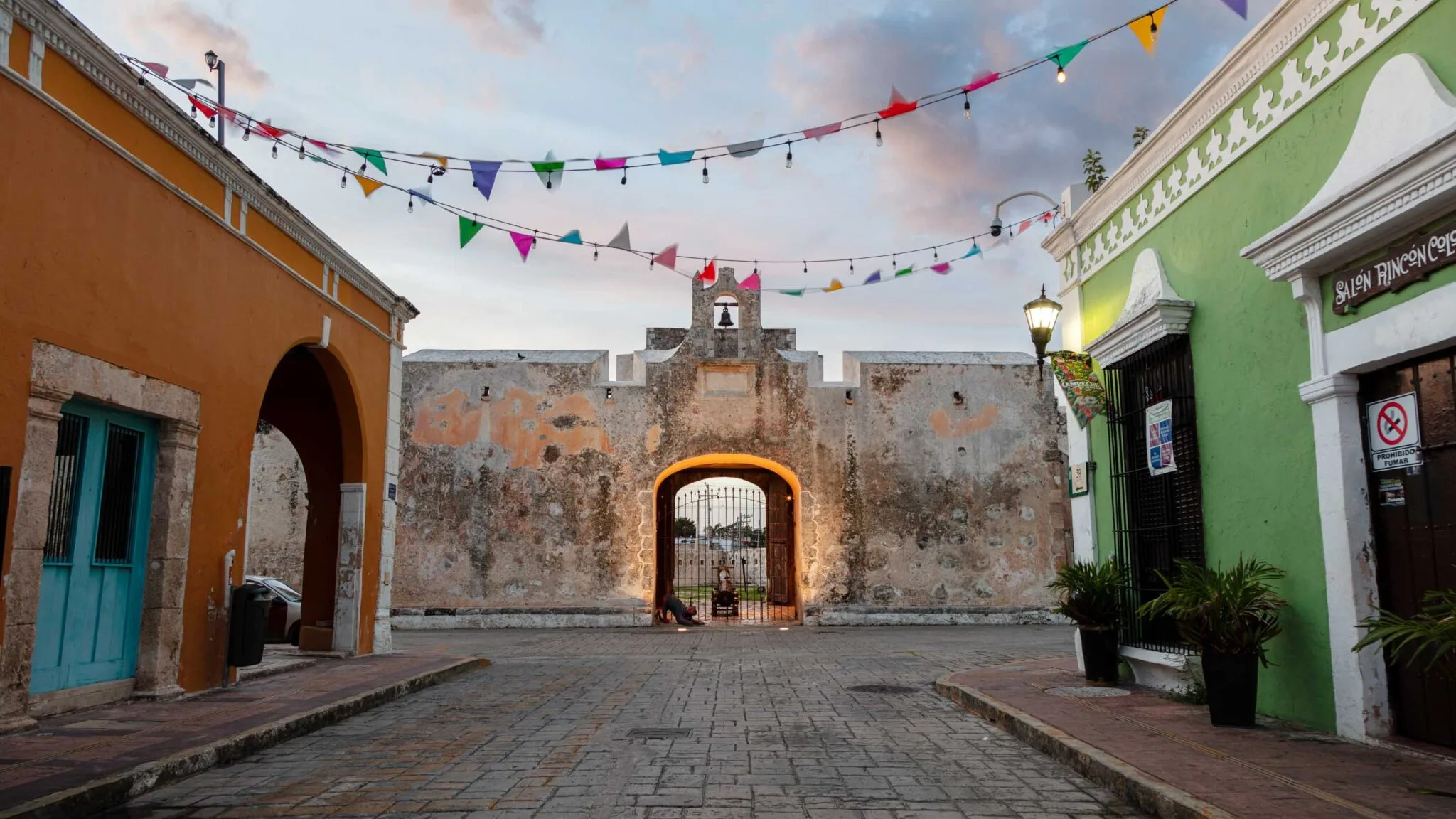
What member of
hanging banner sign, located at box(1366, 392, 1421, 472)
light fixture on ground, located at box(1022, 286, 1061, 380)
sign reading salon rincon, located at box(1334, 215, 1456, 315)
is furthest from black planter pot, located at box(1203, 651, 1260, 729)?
light fixture on ground, located at box(1022, 286, 1061, 380)

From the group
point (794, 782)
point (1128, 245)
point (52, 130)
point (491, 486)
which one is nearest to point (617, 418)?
point (491, 486)

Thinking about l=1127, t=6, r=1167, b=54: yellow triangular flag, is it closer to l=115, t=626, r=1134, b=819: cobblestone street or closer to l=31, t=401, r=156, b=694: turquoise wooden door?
l=115, t=626, r=1134, b=819: cobblestone street

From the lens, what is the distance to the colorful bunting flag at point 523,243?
1187 centimetres

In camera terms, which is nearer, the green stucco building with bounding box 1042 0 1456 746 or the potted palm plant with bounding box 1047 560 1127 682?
the green stucco building with bounding box 1042 0 1456 746

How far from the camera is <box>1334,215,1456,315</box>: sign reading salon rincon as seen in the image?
17.7 ft

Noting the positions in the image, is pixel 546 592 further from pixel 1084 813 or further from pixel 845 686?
pixel 1084 813

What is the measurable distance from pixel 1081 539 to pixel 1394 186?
5.45 meters

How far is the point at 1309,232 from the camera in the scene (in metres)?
6.25

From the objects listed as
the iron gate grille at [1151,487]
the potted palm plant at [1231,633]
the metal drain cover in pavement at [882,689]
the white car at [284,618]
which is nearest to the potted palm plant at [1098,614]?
the iron gate grille at [1151,487]

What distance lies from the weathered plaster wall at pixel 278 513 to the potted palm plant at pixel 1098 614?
15740mm

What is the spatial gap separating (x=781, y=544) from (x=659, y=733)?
17.1 metres

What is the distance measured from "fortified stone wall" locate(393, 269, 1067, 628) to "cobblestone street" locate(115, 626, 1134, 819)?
810 cm

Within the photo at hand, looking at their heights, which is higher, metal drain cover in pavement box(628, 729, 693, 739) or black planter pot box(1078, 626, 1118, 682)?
black planter pot box(1078, 626, 1118, 682)

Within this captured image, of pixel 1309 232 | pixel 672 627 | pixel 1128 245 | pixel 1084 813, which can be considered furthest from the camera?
pixel 672 627
